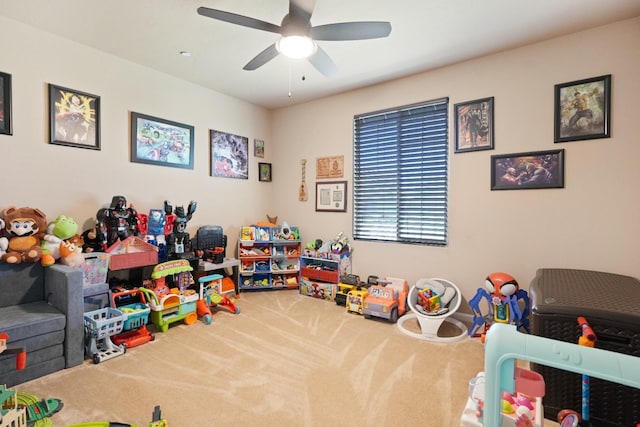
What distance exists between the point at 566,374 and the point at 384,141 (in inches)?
112

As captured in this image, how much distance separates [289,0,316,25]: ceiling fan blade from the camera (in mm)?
1831

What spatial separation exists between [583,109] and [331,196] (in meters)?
2.73

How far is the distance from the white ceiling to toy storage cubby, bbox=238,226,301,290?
2029 mm

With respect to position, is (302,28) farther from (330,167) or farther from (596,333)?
(596,333)

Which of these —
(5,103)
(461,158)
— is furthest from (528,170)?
(5,103)

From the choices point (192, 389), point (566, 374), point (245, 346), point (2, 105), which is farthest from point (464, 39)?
point (2, 105)

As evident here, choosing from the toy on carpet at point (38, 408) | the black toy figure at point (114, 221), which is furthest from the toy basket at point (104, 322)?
the black toy figure at point (114, 221)

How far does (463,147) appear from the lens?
10.4 feet

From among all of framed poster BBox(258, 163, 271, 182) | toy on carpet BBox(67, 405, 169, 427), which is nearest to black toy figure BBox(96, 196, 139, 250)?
toy on carpet BBox(67, 405, 169, 427)

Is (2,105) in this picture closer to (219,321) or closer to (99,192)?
(99,192)

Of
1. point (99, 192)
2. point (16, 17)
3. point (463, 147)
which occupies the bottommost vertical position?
point (99, 192)

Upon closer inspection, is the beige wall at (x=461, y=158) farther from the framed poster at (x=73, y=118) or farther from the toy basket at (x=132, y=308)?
the toy basket at (x=132, y=308)

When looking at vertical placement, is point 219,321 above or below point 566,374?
below

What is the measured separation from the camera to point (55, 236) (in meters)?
2.54
